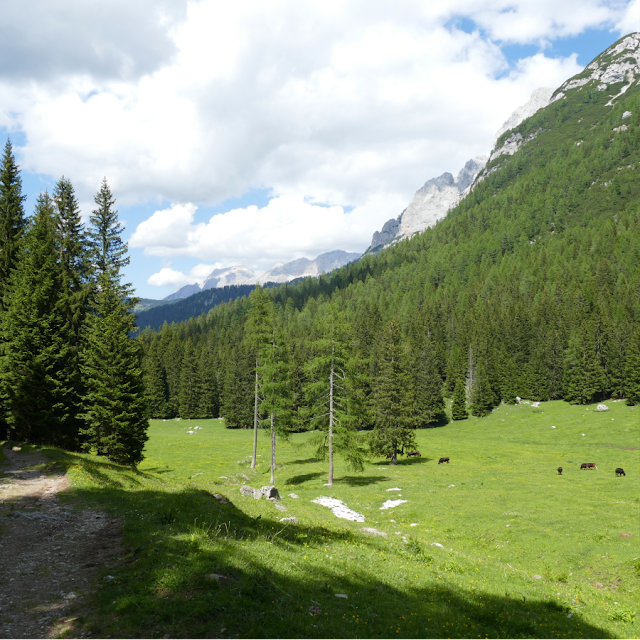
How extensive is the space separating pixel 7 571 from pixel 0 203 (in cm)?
3675

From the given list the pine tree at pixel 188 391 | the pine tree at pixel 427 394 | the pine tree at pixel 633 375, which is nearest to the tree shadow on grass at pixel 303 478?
the pine tree at pixel 427 394

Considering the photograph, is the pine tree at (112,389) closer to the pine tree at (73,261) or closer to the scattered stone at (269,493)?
the pine tree at (73,261)

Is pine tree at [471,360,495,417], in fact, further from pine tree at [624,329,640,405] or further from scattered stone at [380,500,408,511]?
scattered stone at [380,500,408,511]

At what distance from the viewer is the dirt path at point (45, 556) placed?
8.16 meters

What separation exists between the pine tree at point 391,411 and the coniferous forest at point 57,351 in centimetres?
2946

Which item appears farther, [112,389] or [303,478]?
[303,478]

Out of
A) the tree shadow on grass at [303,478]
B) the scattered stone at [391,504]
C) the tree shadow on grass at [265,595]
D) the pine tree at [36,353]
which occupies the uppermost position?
the pine tree at [36,353]

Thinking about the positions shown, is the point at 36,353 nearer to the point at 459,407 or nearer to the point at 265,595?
the point at 265,595

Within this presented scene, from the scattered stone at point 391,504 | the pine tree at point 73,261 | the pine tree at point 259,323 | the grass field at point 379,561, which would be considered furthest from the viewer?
the pine tree at point 259,323

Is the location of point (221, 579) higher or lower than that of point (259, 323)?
lower

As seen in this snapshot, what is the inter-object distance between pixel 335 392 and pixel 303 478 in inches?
474

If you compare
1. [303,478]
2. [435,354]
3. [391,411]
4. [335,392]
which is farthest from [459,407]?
[335,392]

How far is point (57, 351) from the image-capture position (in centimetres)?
3181

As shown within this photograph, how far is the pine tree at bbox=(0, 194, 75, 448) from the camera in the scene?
2953 centimetres
